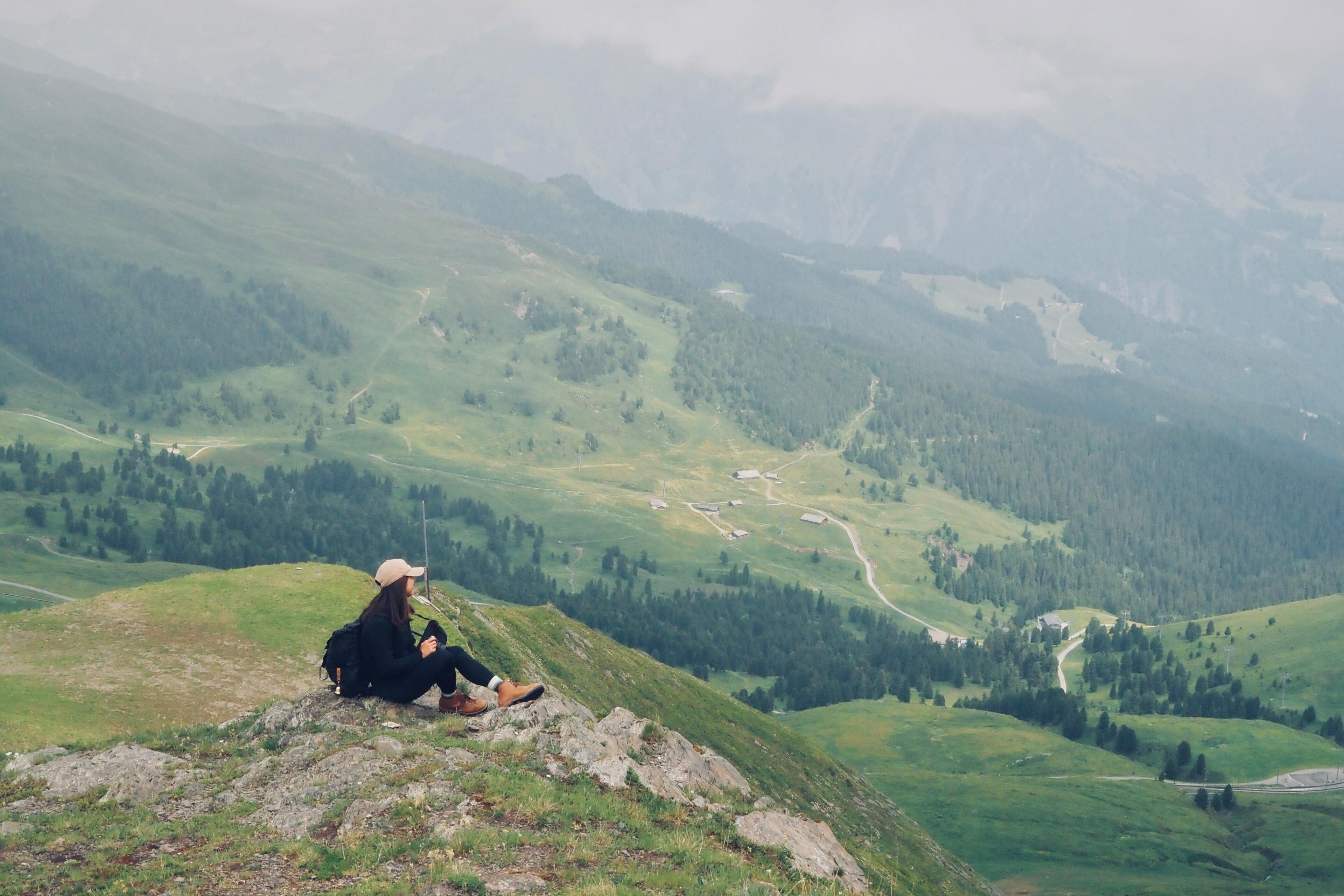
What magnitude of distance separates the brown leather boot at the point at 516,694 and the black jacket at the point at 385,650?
363 cm

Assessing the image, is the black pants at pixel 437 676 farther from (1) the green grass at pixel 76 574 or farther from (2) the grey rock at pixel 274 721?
(1) the green grass at pixel 76 574

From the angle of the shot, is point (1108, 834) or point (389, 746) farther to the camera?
point (1108, 834)

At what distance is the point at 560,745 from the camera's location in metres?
38.0

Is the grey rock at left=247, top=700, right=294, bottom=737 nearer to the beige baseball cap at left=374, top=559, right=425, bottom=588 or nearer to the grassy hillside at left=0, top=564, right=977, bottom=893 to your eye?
the grassy hillside at left=0, top=564, right=977, bottom=893

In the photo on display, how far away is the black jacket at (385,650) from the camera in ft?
121

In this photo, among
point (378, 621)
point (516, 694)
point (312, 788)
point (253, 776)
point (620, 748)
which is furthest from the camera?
point (516, 694)

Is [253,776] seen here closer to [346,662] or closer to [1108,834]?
[346,662]

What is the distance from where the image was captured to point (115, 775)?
1490 inches

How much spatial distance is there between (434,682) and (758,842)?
12.4 metres

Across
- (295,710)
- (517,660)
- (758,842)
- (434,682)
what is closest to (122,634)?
(517,660)

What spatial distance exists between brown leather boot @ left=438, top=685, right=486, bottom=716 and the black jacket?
7.94 feet

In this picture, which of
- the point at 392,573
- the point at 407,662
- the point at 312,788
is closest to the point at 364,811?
the point at 312,788

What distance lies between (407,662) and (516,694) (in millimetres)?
4400

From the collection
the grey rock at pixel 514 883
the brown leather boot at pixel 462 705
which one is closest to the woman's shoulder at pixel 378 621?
the brown leather boot at pixel 462 705
